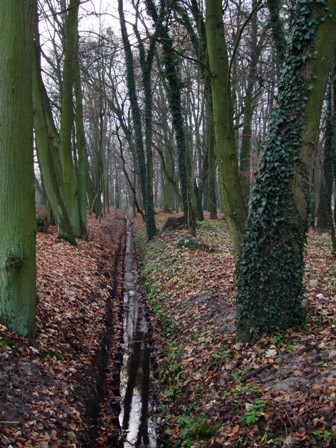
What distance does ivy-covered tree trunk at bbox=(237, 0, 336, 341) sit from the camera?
17.1 ft

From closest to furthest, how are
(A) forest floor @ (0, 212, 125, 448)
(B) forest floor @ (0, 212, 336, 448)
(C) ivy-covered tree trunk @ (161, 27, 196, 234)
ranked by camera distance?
1. (B) forest floor @ (0, 212, 336, 448)
2. (A) forest floor @ (0, 212, 125, 448)
3. (C) ivy-covered tree trunk @ (161, 27, 196, 234)

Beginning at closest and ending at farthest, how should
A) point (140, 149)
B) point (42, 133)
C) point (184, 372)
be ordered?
point (184, 372) < point (42, 133) < point (140, 149)

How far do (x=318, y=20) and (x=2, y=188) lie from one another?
5.01 meters

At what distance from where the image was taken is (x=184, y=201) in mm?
17984

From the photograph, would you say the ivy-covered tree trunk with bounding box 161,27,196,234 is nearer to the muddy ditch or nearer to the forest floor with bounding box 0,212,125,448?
the muddy ditch

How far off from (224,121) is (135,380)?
5.11 m

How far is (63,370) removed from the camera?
6.04 m

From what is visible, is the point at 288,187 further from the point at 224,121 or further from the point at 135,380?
the point at 135,380

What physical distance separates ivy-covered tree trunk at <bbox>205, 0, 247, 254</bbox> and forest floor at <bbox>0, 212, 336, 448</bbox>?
180 centimetres

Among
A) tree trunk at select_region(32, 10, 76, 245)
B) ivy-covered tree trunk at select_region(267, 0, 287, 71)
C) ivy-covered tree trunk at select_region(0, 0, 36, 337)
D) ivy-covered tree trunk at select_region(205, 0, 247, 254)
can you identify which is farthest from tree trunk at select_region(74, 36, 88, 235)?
ivy-covered tree trunk at select_region(0, 0, 36, 337)

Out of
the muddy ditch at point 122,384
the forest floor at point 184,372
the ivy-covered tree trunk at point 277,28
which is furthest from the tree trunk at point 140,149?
the ivy-covered tree trunk at point 277,28

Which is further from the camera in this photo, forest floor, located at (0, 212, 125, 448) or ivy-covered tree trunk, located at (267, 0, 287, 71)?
ivy-covered tree trunk, located at (267, 0, 287, 71)

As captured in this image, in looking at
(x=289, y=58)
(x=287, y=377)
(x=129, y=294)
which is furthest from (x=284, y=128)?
(x=129, y=294)

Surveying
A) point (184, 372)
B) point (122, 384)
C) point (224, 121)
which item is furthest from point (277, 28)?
point (122, 384)
